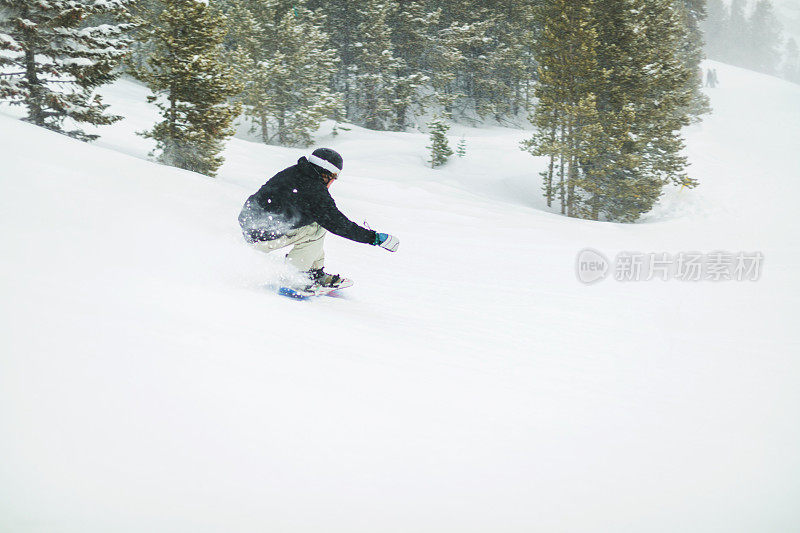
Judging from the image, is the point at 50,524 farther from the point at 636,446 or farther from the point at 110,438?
the point at 636,446

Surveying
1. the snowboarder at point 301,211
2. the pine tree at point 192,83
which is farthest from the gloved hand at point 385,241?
the pine tree at point 192,83

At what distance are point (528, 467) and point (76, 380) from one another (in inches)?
91.9

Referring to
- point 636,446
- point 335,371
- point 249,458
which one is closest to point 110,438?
point 249,458

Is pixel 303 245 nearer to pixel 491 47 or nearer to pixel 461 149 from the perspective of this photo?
pixel 461 149

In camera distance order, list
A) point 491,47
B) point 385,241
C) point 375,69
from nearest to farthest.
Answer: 1. point 385,241
2. point 375,69
3. point 491,47

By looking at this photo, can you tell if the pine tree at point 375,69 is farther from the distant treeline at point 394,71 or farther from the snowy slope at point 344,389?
the snowy slope at point 344,389

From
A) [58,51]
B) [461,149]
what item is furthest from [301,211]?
[461,149]

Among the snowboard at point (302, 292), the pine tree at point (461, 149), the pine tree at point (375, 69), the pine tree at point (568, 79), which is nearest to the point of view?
the snowboard at point (302, 292)

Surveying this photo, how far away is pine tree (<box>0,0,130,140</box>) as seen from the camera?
10234 mm

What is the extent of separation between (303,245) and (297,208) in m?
0.56

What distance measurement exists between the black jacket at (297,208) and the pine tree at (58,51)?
8.69m

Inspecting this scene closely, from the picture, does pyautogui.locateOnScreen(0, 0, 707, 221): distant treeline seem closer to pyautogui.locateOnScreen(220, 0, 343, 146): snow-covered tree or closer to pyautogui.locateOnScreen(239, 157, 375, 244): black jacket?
pyautogui.locateOnScreen(220, 0, 343, 146): snow-covered tree

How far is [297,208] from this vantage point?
4.86m

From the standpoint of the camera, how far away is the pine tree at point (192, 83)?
1170 cm
